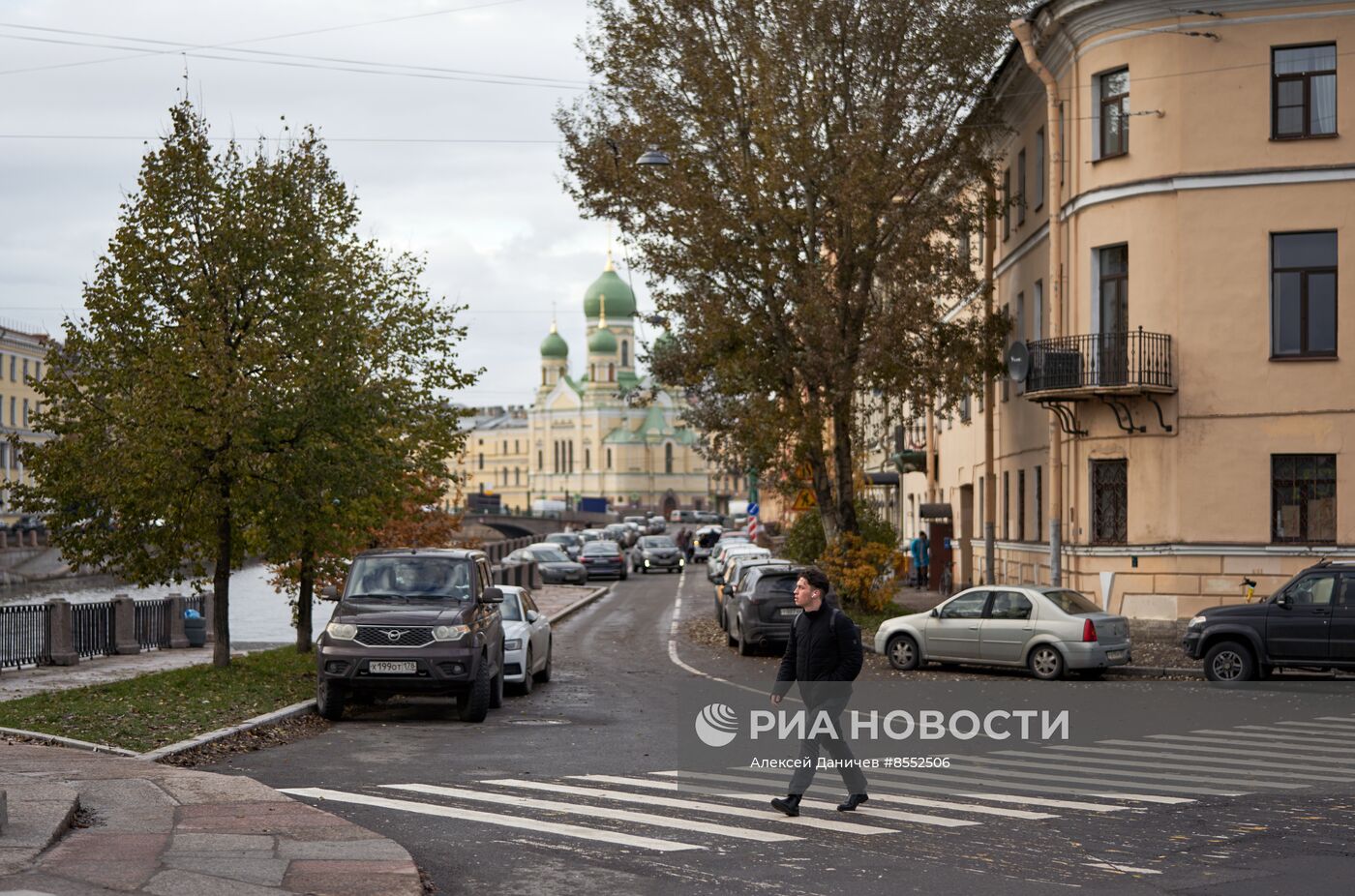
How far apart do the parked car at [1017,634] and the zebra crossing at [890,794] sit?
8.15 meters

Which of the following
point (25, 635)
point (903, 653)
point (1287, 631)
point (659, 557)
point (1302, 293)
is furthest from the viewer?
point (659, 557)

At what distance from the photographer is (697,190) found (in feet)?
112

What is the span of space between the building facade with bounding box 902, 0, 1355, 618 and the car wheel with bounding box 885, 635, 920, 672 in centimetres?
635

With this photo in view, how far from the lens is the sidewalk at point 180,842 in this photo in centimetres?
898

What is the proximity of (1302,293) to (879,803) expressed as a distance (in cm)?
2067

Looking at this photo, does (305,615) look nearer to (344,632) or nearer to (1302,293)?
(344,632)

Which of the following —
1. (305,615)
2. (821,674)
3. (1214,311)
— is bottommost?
(305,615)

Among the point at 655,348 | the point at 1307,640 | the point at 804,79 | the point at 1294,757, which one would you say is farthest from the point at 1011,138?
the point at 1294,757

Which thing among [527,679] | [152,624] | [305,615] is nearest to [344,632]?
[527,679]

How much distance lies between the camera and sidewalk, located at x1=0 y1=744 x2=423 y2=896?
8984 millimetres

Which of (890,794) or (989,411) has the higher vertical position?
(989,411)

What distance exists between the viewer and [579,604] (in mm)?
49750

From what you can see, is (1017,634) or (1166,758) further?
(1017,634)

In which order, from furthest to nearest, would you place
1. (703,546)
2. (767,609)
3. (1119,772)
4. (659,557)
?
(703,546) < (659,557) < (767,609) < (1119,772)
